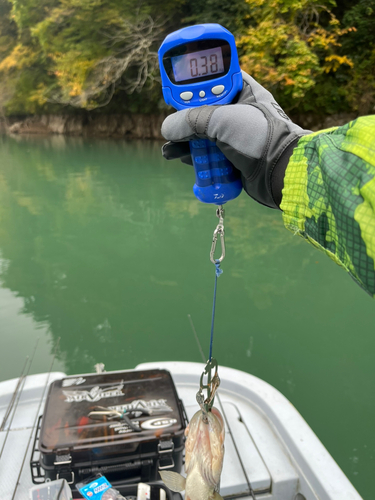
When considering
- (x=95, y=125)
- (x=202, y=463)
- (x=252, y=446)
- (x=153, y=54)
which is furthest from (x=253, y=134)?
(x=95, y=125)

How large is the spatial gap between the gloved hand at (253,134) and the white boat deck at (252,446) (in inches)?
33.5

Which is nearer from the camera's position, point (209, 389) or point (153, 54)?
point (209, 389)

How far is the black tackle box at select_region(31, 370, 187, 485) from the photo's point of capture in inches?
45.8

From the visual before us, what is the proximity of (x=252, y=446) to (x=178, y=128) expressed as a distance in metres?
1.09

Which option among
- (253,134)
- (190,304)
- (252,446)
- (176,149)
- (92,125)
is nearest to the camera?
(253,134)

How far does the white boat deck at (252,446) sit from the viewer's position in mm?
1209

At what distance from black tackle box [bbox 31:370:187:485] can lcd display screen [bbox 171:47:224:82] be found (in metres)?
0.99

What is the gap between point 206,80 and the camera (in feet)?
3.35

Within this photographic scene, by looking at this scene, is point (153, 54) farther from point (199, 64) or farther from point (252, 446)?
point (252, 446)

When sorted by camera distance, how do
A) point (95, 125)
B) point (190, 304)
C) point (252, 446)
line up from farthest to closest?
point (95, 125)
point (190, 304)
point (252, 446)

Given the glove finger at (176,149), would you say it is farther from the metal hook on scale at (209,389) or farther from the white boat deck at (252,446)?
the white boat deck at (252,446)

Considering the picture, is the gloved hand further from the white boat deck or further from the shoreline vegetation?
the shoreline vegetation

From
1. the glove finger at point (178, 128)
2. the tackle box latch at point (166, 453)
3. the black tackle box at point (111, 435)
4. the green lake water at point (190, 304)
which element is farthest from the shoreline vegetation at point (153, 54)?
the tackle box latch at point (166, 453)

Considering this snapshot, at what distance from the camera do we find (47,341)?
275 centimetres
